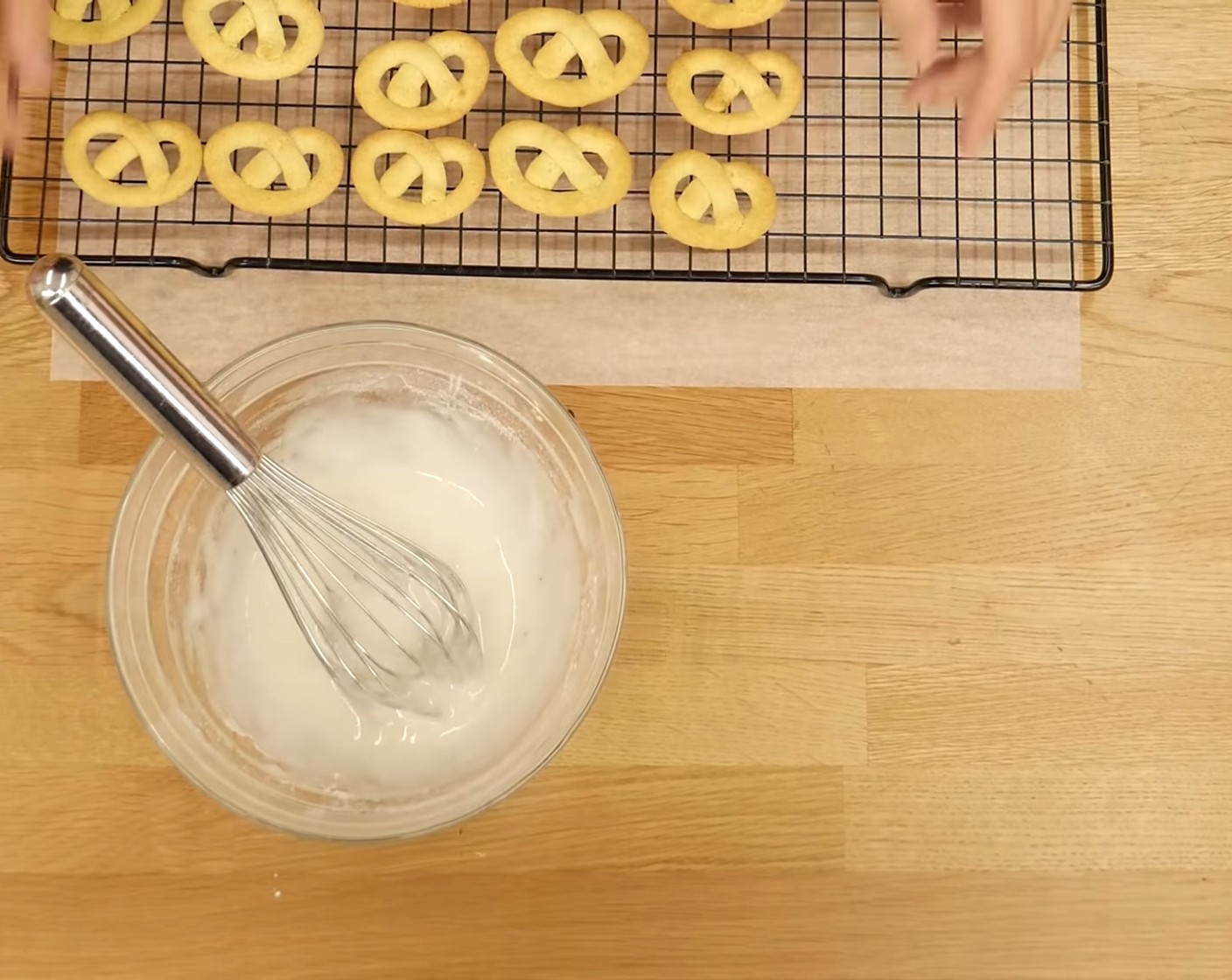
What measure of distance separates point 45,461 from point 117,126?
8.9 inches

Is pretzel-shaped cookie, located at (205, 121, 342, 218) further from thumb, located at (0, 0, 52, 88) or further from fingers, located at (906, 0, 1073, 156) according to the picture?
fingers, located at (906, 0, 1073, 156)

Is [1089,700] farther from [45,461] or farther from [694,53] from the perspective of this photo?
[45,461]

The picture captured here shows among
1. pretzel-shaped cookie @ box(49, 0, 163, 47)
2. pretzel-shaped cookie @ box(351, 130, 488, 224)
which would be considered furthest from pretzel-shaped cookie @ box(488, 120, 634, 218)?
pretzel-shaped cookie @ box(49, 0, 163, 47)

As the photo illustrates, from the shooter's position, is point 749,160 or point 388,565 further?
point 749,160

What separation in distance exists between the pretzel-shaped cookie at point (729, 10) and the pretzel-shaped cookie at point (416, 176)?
0.56 feet

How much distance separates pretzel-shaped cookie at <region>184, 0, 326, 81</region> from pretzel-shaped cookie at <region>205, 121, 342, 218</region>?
37mm

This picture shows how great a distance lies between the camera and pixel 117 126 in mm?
748

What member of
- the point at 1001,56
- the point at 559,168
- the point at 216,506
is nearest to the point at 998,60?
the point at 1001,56

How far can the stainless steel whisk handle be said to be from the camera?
421 millimetres

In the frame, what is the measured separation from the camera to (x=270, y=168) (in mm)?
756

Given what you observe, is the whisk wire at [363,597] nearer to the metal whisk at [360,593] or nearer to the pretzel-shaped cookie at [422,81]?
the metal whisk at [360,593]

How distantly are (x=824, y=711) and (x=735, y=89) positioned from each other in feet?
1.38

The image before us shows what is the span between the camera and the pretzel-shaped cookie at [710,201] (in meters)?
0.77

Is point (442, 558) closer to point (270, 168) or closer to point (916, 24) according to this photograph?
point (270, 168)
